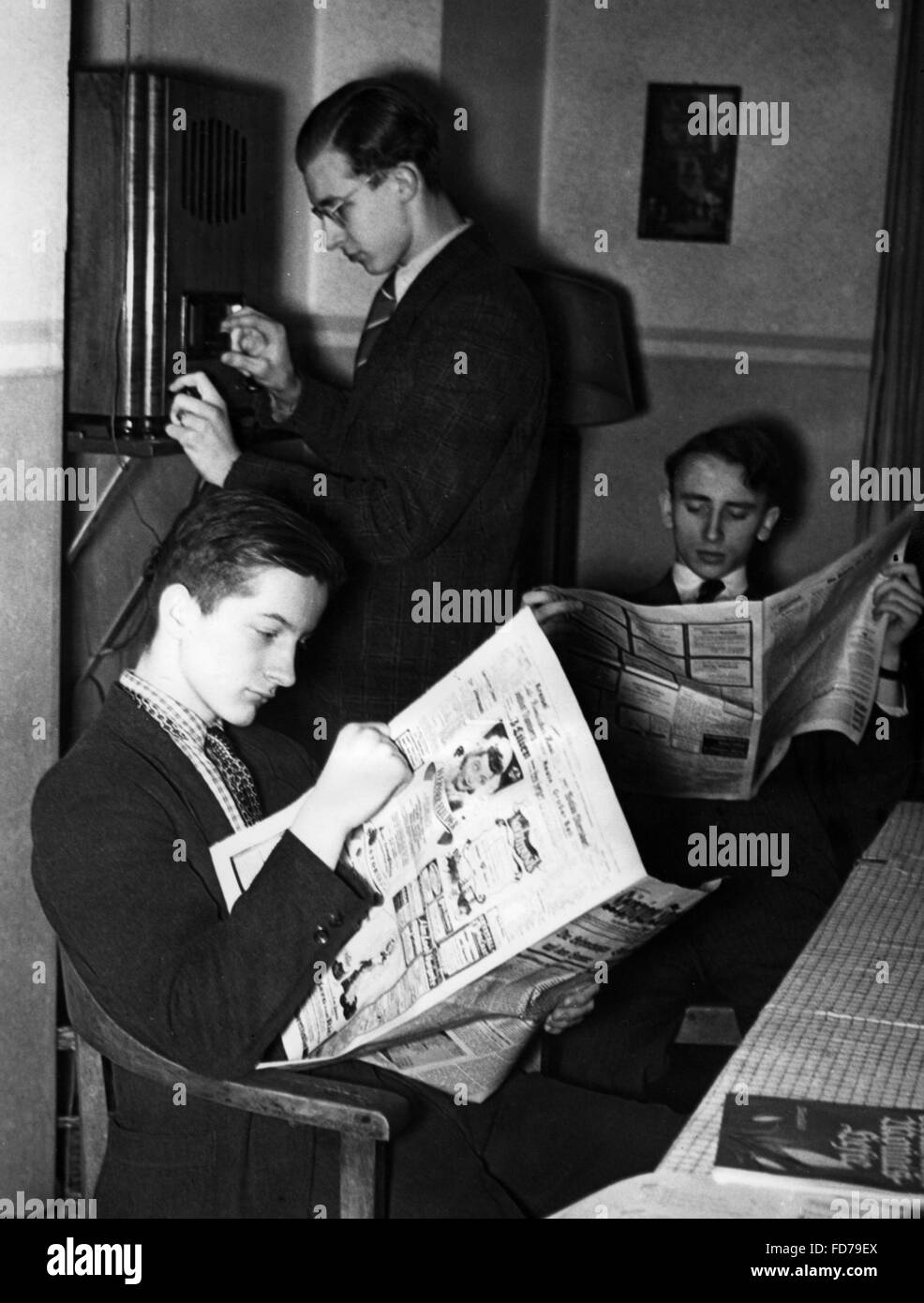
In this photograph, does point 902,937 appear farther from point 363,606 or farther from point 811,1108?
point 363,606

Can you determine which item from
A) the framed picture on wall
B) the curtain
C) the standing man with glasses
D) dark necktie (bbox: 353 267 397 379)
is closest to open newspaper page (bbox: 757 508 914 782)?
→ the standing man with glasses

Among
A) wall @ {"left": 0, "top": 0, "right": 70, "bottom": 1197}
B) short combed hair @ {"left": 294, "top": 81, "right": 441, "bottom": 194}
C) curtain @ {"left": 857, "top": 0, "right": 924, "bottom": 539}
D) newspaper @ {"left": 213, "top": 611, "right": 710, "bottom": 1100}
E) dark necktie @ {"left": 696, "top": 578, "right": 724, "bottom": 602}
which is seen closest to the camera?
newspaper @ {"left": 213, "top": 611, "right": 710, "bottom": 1100}

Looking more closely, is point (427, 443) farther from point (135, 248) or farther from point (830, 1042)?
point (830, 1042)

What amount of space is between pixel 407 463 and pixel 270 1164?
2.87 ft

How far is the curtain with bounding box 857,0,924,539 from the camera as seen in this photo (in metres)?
3.00

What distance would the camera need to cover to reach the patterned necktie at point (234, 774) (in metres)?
1.35

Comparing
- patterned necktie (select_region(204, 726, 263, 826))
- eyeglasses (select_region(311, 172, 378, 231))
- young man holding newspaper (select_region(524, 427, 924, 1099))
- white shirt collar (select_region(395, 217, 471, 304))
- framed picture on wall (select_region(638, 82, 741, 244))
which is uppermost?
framed picture on wall (select_region(638, 82, 741, 244))

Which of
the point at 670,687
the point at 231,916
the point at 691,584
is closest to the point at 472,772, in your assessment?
the point at 231,916

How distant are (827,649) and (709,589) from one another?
0.51 meters

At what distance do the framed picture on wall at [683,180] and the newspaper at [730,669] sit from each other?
5.13 ft

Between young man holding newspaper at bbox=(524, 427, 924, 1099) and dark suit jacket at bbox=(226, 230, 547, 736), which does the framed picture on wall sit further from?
dark suit jacket at bbox=(226, 230, 547, 736)

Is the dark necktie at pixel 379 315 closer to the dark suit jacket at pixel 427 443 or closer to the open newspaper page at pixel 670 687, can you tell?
the dark suit jacket at pixel 427 443

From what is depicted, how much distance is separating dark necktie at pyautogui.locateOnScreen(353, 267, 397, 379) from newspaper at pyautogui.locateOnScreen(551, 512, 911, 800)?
43 centimetres
